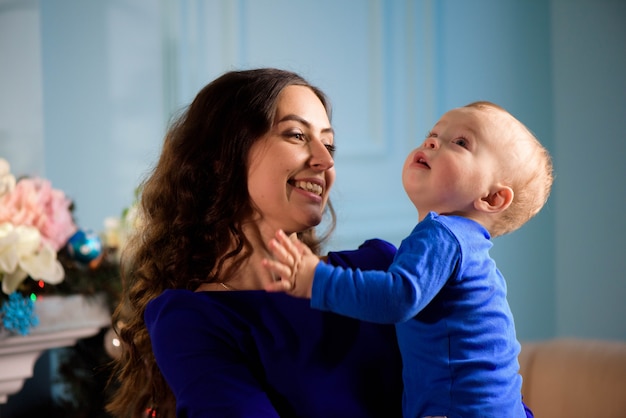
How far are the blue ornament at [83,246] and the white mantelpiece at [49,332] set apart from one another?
0.12m

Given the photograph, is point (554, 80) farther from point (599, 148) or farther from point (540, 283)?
point (540, 283)

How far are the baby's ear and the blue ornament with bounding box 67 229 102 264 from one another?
1.29 meters

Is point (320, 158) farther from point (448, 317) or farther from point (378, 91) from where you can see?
point (378, 91)

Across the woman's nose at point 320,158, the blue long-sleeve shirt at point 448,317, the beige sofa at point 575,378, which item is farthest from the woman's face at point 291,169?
the beige sofa at point 575,378

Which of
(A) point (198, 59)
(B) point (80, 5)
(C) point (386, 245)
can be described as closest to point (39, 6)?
(B) point (80, 5)

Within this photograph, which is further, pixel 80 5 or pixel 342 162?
pixel 342 162

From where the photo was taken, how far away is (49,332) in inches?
90.2

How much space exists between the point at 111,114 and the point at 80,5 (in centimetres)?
38

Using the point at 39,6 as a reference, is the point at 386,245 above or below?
below

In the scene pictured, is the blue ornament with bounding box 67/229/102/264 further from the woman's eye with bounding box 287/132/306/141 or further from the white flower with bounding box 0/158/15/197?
the woman's eye with bounding box 287/132/306/141

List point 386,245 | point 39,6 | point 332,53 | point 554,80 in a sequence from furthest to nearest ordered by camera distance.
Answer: point 554,80 → point 332,53 → point 39,6 → point 386,245

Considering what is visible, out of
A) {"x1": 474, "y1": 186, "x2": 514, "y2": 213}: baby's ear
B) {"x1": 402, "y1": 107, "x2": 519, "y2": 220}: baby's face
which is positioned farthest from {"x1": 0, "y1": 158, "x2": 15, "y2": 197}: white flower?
{"x1": 474, "y1": 186, "x2": 514, "y2": 213}: baby's ear

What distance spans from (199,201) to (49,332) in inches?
35.5

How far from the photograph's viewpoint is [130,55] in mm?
2920
